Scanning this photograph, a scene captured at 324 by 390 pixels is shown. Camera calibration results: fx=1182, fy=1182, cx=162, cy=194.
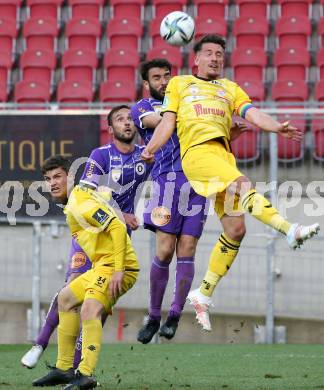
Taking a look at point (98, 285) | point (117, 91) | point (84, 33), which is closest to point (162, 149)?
point (98, 285)

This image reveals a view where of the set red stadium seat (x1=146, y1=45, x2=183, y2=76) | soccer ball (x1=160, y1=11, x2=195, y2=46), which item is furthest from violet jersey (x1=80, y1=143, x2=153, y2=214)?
red stadium seat (x1=146, y1=45, x2=183, y2=76)

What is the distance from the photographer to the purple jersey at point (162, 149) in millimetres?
9539

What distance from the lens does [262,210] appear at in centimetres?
834

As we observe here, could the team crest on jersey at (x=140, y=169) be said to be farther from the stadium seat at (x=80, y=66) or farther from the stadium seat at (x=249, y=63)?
the stadium seat at (x=80, y=66)

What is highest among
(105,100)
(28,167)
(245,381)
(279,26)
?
(279,26)

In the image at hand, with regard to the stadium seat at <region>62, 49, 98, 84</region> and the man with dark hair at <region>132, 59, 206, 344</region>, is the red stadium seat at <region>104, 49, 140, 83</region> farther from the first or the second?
the man with dark hair at <region>132, 59, 206, 344</region>

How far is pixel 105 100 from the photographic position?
1634 cm

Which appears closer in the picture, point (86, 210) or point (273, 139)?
point (86, 210)

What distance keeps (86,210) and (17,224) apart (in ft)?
19.6

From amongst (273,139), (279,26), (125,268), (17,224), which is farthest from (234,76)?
(125,268)

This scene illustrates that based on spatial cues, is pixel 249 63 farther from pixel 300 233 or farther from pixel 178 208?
pixel 300 233

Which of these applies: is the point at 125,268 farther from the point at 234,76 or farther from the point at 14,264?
the point at 234,76

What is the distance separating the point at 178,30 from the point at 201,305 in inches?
87.3

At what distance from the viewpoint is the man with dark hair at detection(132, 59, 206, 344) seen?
9.44 metres
